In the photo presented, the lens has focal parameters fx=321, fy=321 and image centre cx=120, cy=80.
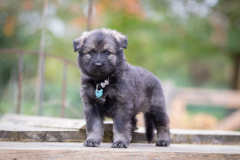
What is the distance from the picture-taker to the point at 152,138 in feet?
14.9

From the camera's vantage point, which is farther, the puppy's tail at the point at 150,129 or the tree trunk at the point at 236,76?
the tree trunk at the point at 236,76

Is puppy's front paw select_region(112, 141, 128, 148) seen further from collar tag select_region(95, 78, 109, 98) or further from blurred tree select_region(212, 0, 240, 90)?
blurred tree select_region(212, 0, 240, 90)

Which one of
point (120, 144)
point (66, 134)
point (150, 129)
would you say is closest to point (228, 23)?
point (150, 129)

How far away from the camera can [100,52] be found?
3473 millimetres

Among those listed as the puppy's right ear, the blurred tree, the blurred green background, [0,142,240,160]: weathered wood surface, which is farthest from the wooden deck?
the blurred tree

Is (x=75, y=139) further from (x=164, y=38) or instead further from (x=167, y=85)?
(x=164, y=38)

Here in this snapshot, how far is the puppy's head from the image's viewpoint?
3436 mm

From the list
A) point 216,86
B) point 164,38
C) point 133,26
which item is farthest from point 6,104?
point 216,86

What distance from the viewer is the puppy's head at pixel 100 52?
3436 mm

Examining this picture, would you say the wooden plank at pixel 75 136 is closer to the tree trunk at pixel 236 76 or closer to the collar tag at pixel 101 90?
the collar tag at pixel 101 90

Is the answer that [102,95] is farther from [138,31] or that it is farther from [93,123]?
[138,31]

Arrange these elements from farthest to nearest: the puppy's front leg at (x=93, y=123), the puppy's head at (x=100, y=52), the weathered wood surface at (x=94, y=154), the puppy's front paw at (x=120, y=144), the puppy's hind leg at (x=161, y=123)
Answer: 1. the puppy's hind leg at (x=161, y=123)
2. the puppy's front leg at (x=93, y=123)
3. the puppy's head at (x=100, y=52)
4. the puppy's front paw at (x=120, y=144)
5. the weathered wood surface at (x=94, y=154)

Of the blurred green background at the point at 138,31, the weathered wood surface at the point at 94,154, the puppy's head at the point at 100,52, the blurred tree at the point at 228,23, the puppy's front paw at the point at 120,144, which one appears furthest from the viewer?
the blurred tree at the point at 228,23

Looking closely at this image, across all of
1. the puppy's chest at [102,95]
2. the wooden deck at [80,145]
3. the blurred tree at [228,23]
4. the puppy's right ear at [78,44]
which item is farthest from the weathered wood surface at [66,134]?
the blurred tree at [228,23]
